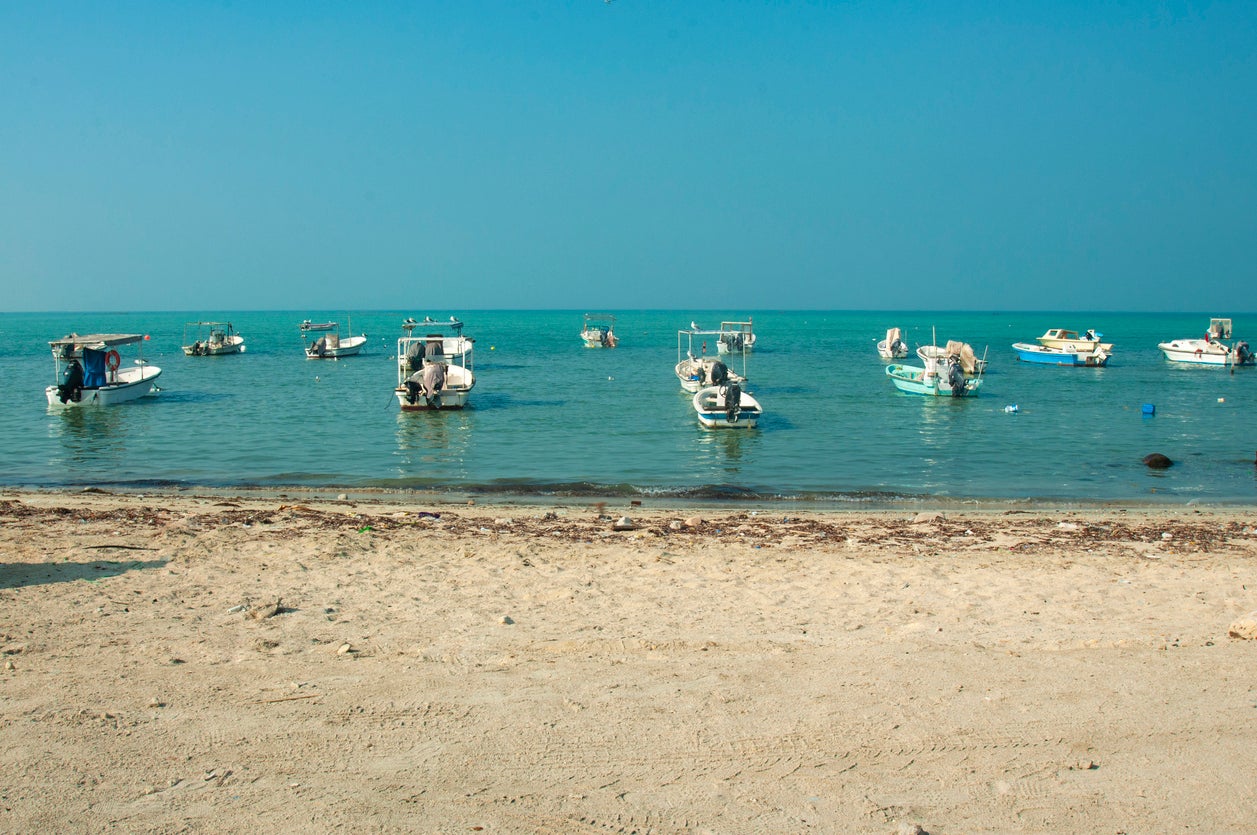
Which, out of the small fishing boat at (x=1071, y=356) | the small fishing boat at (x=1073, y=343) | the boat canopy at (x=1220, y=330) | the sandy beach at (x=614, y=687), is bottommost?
the sandy beach at (x=614, y=687)

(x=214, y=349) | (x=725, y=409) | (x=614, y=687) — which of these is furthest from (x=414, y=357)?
(x=214, y=349)

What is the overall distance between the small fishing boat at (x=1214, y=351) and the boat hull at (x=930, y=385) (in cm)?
2596

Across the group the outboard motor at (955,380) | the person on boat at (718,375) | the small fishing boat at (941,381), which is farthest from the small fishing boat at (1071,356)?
the person on boat at (718,375)

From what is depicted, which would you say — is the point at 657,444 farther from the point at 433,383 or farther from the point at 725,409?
the point at 433,383

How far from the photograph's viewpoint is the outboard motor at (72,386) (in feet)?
106

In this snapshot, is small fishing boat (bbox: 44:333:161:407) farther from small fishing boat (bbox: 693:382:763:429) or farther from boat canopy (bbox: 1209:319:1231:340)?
boat canopy (bbox: 1209:319:1231:340)

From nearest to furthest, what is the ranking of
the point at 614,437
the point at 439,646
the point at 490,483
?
the point at 439,646 → the point at 490,483 → the point at 614,437

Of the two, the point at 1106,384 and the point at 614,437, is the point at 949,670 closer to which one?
the point at 614,437

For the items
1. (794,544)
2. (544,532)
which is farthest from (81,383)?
(794,544)

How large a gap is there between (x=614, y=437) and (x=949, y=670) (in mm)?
20053

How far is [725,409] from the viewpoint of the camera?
90.7 feet

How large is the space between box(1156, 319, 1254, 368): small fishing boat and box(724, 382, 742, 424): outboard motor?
135 feet

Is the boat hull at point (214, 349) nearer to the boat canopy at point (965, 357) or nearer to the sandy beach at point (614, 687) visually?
the boat canopy at point (965, 357)

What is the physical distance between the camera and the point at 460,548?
11906mm
